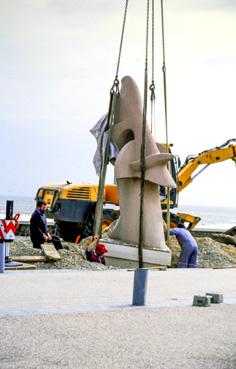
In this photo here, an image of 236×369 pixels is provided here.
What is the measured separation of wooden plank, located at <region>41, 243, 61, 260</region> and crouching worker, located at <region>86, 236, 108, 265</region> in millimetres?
887

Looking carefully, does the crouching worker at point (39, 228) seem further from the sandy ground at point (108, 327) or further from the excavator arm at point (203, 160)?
the excavator arm at point (203, 160)

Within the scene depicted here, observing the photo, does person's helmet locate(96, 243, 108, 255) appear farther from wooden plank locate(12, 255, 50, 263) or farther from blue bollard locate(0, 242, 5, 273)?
blue bollard locate(0, 242, 5, 273)

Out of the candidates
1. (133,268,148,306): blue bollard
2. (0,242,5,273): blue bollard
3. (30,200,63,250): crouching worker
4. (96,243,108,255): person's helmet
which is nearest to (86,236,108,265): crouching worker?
(96,243,108,255): person's helmet

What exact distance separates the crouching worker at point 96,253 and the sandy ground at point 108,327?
5720 millimetres

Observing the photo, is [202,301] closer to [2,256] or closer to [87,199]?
[2,256]

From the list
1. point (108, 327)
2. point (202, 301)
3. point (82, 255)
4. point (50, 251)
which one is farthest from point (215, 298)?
point (82, 255)

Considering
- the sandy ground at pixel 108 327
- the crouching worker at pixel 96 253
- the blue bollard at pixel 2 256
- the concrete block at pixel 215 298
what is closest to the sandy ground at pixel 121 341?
the sandy ground at pixel 108 327

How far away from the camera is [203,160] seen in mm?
32812

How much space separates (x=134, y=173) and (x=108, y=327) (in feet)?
35.4

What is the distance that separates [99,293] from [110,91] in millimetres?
8286

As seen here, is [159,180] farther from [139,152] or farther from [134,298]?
[134,298]

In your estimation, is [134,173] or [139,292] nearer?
[139,292]

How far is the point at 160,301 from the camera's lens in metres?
11.1

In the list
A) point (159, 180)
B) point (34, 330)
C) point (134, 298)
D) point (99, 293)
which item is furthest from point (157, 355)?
point (159, 180)
